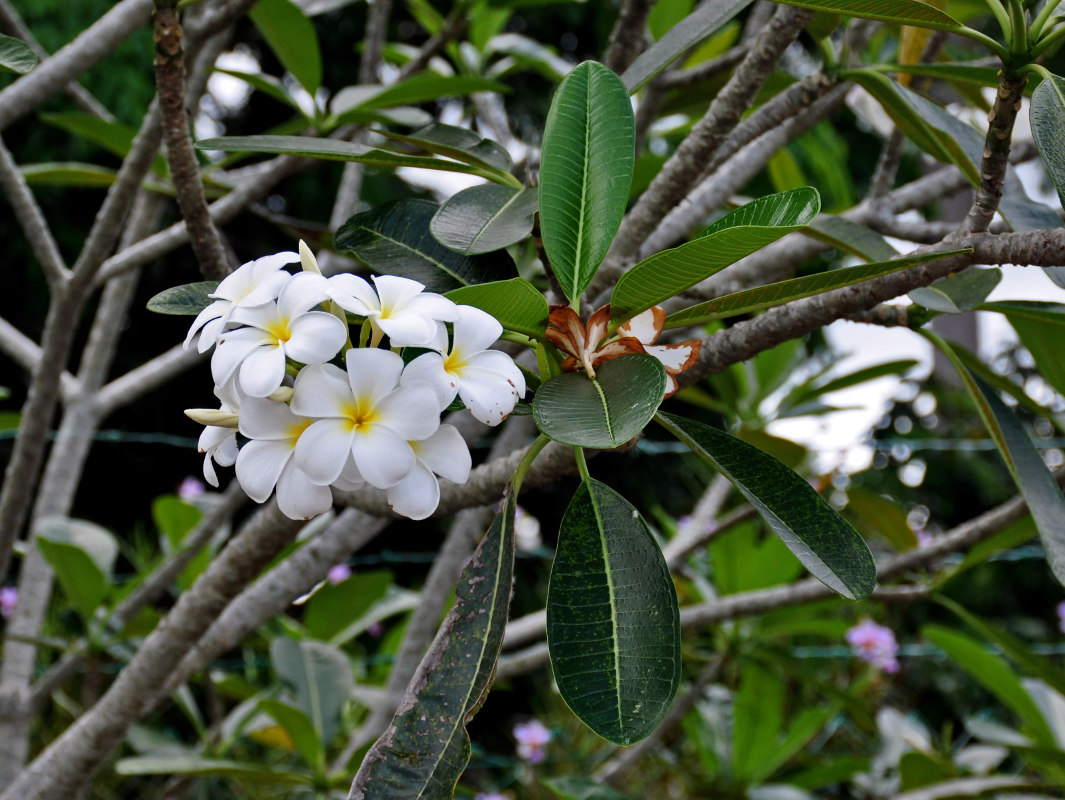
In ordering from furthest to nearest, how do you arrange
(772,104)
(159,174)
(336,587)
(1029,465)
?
(336,587)
(159,174)
(772,104)
(1029,465)

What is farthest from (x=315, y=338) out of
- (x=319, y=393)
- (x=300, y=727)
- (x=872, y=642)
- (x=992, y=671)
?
(x=872, y=642)

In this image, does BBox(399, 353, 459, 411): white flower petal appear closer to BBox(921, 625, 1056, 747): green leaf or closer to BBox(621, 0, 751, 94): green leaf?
BBox(621, 0, 751, 94): green leaf

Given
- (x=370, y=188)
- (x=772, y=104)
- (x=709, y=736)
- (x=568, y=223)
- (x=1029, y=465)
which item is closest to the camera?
(x=568, y=223)

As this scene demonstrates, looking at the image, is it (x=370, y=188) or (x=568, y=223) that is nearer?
(x=568, y=223)

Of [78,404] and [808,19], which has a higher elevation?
[808,19]

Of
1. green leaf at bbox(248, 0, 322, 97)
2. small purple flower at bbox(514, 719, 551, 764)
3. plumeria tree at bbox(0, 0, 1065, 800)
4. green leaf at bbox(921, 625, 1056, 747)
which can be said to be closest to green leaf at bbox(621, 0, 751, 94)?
plumeria tree at bbox(0, 0, 1065, 800)

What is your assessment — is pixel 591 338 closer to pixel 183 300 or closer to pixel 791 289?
pixel 791 289

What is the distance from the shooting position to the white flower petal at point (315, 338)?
1.28 feet

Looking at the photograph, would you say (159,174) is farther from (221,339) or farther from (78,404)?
(221,339)

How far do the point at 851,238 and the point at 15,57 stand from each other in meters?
0.60

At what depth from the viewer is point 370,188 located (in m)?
2.75

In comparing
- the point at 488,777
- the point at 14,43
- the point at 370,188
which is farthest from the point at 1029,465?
the point at 488,777

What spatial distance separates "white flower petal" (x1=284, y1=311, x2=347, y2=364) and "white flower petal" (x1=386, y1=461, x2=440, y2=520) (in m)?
0.07

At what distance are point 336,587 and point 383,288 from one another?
0.98 meters
